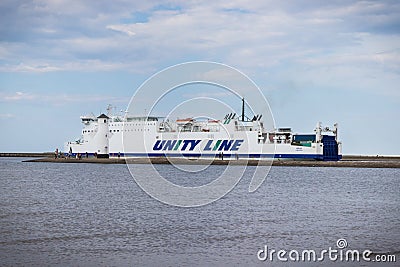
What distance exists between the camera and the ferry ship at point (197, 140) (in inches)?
2507

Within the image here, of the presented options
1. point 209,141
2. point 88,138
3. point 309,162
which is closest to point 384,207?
point 309,162

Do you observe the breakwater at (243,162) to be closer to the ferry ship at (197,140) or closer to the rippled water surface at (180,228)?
the ferry ship at (197,140)

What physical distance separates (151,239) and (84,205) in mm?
9168

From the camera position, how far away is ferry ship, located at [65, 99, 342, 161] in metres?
63.7

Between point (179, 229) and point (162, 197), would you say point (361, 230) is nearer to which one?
point (179, 229)

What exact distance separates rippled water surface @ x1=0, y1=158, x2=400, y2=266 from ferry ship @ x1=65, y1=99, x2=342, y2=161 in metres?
34.9

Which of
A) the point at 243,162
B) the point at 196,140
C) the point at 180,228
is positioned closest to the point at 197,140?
the point at 196,140

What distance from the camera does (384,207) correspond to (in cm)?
2373

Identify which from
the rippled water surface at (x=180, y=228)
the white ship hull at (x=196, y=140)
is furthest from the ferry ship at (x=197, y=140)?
the rippled water surface at (x=180, y=228)

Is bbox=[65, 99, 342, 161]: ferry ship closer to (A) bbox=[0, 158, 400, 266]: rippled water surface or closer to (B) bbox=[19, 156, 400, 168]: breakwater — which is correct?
(B) bbox=[19, 156, 400, 168]: breakwater

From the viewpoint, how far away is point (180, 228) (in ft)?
57.6

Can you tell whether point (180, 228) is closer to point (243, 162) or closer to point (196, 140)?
point (243, 162)

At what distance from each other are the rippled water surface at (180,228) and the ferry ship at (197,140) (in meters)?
34.9

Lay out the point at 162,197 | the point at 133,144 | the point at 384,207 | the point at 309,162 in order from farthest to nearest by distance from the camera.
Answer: the point at 133,144 → the point at 309,162 → the point at 162,197 → the point at 384,207
